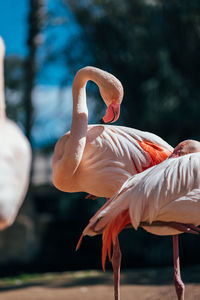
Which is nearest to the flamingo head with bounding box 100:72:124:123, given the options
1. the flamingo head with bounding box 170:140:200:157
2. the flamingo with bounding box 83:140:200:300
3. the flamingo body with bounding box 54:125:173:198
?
the flamingo body with bounding box 54:125:173:198

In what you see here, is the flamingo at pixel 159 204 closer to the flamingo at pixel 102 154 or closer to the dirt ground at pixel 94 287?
the flamingo at pixel 102 154

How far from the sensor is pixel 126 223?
82.9 inches

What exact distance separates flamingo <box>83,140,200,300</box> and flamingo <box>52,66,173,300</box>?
1.35 feet

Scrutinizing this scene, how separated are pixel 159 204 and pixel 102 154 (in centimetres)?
66

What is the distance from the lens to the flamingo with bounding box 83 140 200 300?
2014 mm

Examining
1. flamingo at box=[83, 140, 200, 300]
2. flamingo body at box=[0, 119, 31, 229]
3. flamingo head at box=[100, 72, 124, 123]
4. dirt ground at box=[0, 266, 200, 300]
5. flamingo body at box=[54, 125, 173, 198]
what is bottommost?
dirt ground at box=[0, 266, 200, 300]

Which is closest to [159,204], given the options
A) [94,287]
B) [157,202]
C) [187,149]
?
[157,202]

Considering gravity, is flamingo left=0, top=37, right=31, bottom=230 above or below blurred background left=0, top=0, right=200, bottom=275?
above

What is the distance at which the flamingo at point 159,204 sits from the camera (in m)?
2.01

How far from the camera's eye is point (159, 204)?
2.01 metres

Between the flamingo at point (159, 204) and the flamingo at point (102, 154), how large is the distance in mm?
412

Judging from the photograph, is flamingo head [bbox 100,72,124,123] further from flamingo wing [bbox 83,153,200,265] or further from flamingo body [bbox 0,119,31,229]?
flamingo body [bbox 0,119,31,229]

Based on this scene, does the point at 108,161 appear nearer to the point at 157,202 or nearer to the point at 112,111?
the point at 112,111

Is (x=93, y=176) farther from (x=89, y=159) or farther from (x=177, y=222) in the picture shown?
(x=177, y=222)
